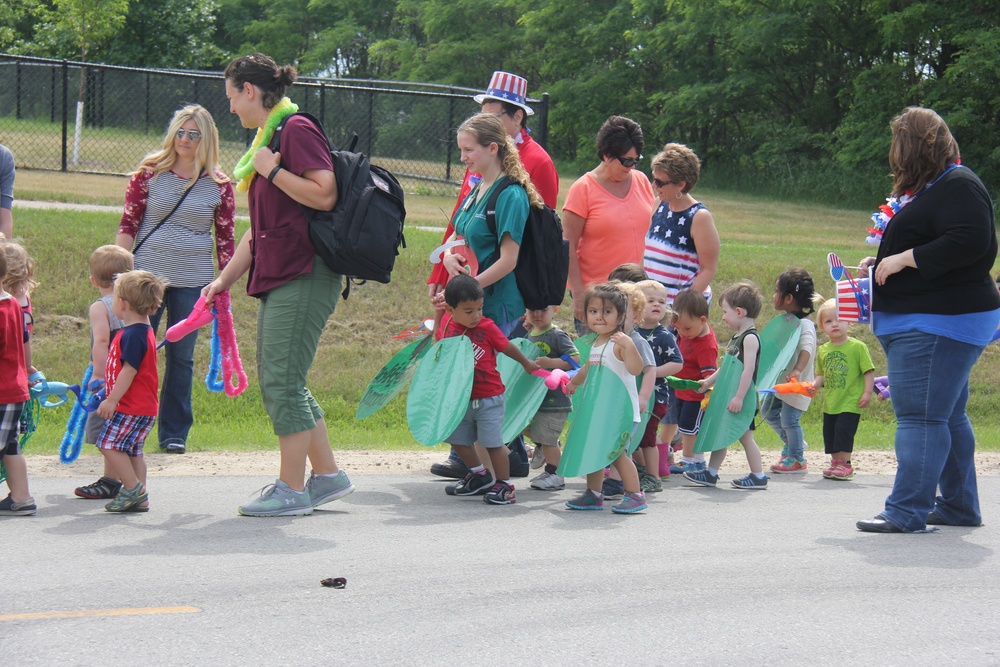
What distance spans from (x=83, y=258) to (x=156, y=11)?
1298 inches

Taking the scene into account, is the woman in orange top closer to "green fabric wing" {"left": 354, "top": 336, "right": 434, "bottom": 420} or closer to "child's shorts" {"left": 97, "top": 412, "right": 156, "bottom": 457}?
"green fabric wing" {"left": 354, "top": 336, "right": 434, "bottom": 420}

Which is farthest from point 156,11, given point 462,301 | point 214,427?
point 462,301

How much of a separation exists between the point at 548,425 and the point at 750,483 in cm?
131

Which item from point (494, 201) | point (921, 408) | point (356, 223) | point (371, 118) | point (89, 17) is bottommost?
point (921, 408)

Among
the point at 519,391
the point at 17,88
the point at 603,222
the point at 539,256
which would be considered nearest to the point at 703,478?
the point at 519,391

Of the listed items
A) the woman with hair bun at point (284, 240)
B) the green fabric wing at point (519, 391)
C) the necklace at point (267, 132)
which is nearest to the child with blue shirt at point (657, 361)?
the green fabric wing at point (519, 391)

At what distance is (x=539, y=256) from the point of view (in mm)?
6441

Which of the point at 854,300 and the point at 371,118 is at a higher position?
the point at 371,118

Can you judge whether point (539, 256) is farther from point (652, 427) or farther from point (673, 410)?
point (673, 410)

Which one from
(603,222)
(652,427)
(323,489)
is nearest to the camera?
(323,489)

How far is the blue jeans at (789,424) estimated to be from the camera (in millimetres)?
8000

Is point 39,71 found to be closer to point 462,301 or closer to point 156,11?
point 462,301

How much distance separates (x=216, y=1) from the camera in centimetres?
4625

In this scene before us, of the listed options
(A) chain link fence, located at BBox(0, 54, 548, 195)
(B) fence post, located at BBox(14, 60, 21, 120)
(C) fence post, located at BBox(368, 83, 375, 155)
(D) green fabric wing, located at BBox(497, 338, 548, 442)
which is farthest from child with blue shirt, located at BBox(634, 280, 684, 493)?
(B) fence post, located at BBox(14, 60, 21, 120)
